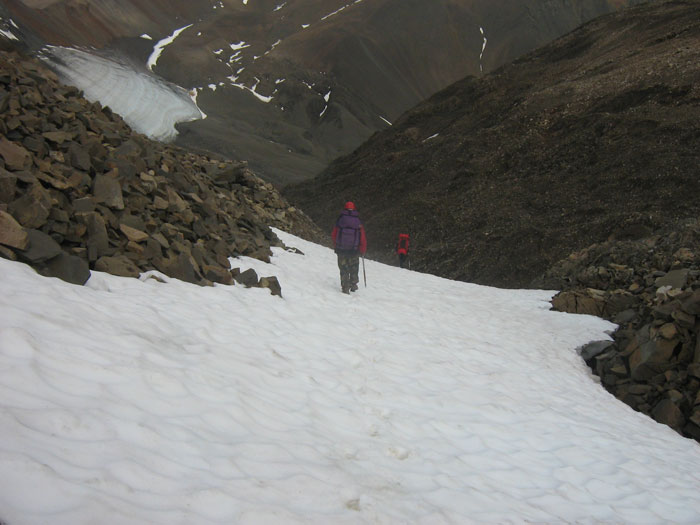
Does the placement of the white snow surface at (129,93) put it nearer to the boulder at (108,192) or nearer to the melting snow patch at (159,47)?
the melting snow patch at (159,47)

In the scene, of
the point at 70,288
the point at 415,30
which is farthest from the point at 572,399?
the point at 415,30

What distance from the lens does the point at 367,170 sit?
4131cm

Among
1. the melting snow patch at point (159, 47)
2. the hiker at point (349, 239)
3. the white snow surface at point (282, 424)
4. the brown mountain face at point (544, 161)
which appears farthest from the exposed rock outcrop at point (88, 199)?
the melting snow patch at point (159, 47)

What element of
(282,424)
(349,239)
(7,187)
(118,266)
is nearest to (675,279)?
(349,239)

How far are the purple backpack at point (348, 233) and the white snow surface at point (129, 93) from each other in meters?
47.3

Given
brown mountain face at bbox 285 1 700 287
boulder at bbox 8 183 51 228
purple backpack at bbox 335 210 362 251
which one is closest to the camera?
boulder at bbox 8 183 51 228

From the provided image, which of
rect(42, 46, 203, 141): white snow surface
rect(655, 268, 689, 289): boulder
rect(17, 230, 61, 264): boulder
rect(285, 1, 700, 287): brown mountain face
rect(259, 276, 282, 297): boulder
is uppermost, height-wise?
rect(42, 46, 203, 141): white snow surface

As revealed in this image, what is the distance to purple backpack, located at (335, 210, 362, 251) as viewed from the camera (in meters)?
9.72

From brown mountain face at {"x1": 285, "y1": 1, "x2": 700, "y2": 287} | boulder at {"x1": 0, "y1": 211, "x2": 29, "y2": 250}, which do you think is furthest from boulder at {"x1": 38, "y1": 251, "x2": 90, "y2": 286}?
brown mountain face at {"x1": 285, "y1": 1, "x2": 700, "y2": 287}

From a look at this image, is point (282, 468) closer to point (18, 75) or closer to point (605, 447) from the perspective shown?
point (605, 447)

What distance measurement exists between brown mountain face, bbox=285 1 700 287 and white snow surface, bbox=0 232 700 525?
13833 millimetres

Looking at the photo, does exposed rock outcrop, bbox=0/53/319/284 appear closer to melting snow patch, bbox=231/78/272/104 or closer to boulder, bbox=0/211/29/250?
boulder, bbox=0/211/29/250

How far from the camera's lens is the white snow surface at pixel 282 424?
261cm

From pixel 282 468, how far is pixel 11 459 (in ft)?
5.06
